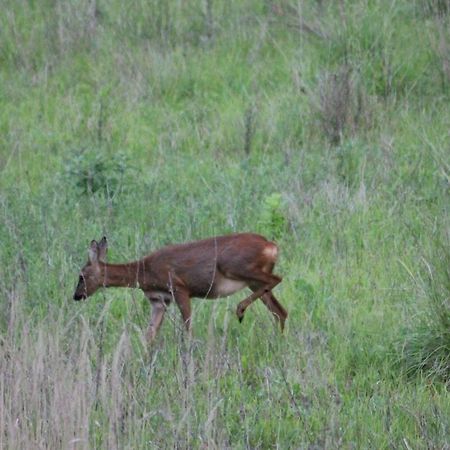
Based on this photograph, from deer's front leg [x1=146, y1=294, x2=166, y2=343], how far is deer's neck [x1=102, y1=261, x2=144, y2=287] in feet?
0.46

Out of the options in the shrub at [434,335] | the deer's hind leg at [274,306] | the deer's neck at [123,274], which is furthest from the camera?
the deer's neck at [123,274]

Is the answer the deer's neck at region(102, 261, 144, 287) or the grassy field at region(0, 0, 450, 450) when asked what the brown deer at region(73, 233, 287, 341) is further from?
the grassy field at region(0, 0, 450, 450)

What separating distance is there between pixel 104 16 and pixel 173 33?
2.66 ft

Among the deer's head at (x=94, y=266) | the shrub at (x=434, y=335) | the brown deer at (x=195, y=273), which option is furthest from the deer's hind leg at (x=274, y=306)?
the deer's head at (x=94, y=266)

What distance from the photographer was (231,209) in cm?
945

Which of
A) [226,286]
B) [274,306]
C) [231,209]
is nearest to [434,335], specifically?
[274,306]

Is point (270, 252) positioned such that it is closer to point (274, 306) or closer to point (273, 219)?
point (274, 306)

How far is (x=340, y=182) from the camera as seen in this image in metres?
10.0

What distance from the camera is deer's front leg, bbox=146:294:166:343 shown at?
7.58 m

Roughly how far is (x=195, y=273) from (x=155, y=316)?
40 cm

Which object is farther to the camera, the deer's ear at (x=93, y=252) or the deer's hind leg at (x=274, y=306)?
the deer's ear at (x=93, y=252)

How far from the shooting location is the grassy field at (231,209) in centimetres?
626

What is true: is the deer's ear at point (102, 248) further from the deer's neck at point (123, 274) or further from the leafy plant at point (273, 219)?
the leafy plant at point (273, 219)

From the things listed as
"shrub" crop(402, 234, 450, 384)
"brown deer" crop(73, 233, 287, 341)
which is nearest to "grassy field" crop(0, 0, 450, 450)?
"shrub" crop(402, 234, 450, 384)
